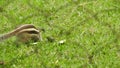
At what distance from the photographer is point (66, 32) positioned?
2.01 metres

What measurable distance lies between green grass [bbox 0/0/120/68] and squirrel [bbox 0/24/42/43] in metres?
0.03

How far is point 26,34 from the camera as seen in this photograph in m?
1.87

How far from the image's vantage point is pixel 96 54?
183cm

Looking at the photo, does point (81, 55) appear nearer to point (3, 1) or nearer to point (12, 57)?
point (12, 57)

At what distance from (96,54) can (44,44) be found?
0.27 m

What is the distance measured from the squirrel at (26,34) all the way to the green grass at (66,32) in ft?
0.10

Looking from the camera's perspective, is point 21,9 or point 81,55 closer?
point 81,55

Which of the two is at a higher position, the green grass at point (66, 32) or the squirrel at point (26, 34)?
the squirrel at point (26, 34)

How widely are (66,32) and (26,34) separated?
0.24 meters

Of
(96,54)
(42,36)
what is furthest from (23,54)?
(96,54)

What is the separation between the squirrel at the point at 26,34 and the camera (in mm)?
1837

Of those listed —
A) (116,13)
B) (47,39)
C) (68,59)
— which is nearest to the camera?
(68,59)

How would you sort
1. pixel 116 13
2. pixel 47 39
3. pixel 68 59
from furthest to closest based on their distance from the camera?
1. pixel 116 13
2. pixel 47 39
3. pixel 68 59

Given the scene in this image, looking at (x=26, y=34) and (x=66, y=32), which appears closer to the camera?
(x=26, y=34)
